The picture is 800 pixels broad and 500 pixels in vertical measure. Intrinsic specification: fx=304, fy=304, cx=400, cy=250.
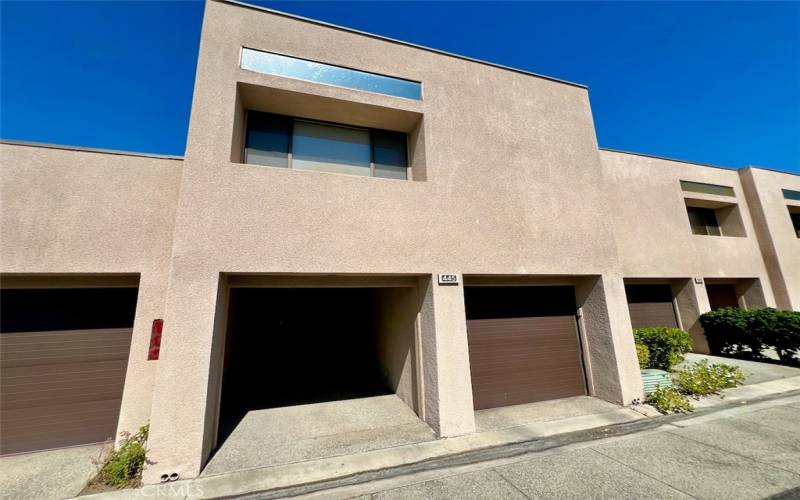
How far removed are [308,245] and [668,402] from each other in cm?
765

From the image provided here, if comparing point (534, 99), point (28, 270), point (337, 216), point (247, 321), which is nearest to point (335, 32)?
point (337, 216)

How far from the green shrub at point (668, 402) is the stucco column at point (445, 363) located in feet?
13.2

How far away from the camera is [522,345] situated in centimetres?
686

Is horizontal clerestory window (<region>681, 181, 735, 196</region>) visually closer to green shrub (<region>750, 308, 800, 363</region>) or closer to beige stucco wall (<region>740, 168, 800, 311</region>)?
beige stucco wall (<region>740, 168, 800, 311</region>)

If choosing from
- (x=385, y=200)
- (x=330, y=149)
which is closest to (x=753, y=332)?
(x=385, y=200)

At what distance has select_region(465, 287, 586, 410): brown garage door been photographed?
6504 mm

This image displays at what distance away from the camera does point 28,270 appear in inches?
186

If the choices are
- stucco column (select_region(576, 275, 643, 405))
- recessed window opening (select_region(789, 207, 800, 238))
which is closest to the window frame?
recessed window opening (select_region(789, 207, 800, 238))

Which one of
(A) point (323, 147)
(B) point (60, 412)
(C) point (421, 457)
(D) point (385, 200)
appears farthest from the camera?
(A) point (323, 147)

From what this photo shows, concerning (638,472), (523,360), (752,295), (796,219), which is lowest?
(638,472)

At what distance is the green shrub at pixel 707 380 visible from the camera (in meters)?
6.93

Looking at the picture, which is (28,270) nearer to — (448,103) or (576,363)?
(448,103)

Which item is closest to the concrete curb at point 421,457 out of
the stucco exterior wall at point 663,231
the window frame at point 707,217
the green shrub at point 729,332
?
the green shrub at point 729,332

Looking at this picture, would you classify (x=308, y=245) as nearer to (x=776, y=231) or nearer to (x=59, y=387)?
(x=59, y=387)
